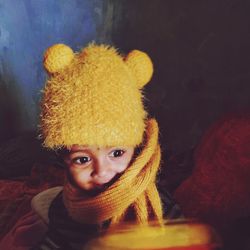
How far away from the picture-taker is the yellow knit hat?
990 millimetres

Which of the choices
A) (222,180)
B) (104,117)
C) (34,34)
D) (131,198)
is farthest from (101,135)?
(34,34)

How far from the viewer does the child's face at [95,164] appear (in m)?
1.03

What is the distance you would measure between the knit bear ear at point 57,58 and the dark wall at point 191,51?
2.63 feet

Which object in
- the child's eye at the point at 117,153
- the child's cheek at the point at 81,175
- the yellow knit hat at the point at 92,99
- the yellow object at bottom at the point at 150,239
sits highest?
the yellow knit hat at the point at 92,99

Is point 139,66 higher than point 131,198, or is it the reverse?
point 139,66

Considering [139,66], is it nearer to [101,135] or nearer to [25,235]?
[101,135]

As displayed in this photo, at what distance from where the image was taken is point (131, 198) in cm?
104

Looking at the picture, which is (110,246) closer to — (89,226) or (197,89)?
(89,226)

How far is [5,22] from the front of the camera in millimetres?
1849

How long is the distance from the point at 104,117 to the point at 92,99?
0.05 meters

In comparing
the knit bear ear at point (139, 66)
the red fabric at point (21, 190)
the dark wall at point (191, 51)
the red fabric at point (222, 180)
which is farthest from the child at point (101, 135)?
the dark wall at point (191, 51)

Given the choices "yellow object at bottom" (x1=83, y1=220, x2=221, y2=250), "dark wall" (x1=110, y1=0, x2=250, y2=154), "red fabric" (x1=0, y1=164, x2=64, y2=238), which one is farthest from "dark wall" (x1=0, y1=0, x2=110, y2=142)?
"yellow object at bottom" (x1=83, y1=220, x2=221, y2=250)

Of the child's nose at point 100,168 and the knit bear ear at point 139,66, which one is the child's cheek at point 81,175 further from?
the knit bear ear at point 139,66

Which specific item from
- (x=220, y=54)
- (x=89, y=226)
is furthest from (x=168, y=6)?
(x=89, y=226)
